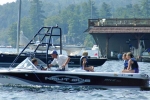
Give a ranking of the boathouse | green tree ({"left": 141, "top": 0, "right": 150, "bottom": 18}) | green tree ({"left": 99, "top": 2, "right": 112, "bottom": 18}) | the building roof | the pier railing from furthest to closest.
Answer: green tree ({"left": 99, "top": 2, "right": 112, "bottom": 18}) → green tree ({"left": 141, "top": 0, "right": 150, "bottom": 18}) → the pier railing → the boathouse → the building roof

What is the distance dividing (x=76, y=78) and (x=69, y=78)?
0.91 feet

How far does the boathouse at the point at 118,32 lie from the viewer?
6188cm

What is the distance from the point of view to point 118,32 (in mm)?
61531

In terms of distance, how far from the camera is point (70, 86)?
1050 inches

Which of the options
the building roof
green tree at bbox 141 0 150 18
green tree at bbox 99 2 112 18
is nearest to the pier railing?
the building roof

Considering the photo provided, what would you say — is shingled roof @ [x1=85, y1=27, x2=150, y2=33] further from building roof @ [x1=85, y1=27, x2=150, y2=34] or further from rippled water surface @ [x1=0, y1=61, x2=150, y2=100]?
rippled water surface @ [x1=0, y1=61, x2=150, y2=100]

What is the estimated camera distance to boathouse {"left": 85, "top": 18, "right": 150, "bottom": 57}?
61875mm

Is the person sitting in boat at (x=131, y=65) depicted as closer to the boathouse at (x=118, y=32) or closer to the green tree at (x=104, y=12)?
the boathouse at (x=118, y=32)

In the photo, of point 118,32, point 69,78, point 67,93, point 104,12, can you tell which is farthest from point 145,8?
point 67,93

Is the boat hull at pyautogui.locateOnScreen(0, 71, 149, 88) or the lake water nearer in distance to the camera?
the lake water

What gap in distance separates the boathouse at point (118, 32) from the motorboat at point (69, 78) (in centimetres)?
3500

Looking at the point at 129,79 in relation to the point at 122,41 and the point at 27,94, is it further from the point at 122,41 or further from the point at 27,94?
the point at 122,41

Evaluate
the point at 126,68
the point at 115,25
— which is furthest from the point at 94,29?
the point at 126,68

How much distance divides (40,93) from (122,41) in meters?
41.5
